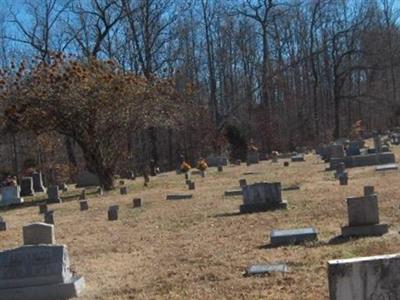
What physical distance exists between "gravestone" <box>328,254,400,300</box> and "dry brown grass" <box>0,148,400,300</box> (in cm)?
252

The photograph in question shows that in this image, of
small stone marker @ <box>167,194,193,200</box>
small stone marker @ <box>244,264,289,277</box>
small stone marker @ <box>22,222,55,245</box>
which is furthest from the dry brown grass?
small stone marker @ <box>22,222,55,245</box>

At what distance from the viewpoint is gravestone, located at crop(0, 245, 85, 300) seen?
8070 millimetres

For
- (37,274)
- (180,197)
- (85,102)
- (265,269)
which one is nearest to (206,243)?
(265,269)

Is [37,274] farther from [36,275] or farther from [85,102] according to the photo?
[85,102]

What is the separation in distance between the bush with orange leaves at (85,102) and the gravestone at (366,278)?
19390 millimetres

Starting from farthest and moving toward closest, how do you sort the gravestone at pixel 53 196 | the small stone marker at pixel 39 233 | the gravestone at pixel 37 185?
1. the gravestone at pixel 37 185
2. the gravestone at pixel 53 196
3. the small stone marker at pixel 39 233

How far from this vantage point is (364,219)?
33.1ft

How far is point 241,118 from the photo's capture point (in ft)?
178

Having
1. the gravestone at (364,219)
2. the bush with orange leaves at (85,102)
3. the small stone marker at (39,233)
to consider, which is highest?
the bush with orange leaves at (85,102)

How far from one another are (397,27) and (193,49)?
19.6 metres

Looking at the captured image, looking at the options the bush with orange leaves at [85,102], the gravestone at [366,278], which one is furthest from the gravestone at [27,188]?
the gravestone at [366,278]

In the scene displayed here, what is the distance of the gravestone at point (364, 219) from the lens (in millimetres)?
9992

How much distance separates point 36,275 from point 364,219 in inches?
174

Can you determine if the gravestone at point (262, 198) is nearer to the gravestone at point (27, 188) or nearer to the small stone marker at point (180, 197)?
the small stone marker at point (180, 197)
